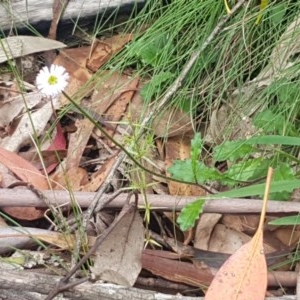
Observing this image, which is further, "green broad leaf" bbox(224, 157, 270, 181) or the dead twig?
"green broad leaf" bbox(224, 157, 270, 181)

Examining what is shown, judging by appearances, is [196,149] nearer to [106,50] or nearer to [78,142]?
[78,142]

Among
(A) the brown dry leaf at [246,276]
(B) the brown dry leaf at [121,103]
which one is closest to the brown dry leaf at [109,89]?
(B) the brown dry leaf at [121,103]

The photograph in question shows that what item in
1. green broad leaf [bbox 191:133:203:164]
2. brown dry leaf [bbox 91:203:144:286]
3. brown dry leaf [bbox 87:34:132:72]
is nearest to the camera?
brown dry leaf [bbox 91:203:144:286]

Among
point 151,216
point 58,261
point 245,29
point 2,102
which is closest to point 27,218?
A: point 58,261

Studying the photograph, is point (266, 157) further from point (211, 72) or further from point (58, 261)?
point (58, 261)

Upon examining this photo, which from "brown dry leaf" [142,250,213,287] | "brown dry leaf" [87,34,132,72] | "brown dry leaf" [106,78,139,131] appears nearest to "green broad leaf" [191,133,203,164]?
"brown dry leaf" [142,250,213,287]

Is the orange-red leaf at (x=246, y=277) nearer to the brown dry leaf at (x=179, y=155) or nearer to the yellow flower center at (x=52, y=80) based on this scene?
the brown dry leaf at (x=179, y=155)

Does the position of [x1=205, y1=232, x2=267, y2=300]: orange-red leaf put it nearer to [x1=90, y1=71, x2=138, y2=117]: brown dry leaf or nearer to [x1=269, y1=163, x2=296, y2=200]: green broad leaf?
[x1=269, y1=163, x2=296, y2=200]: green broad leaf
